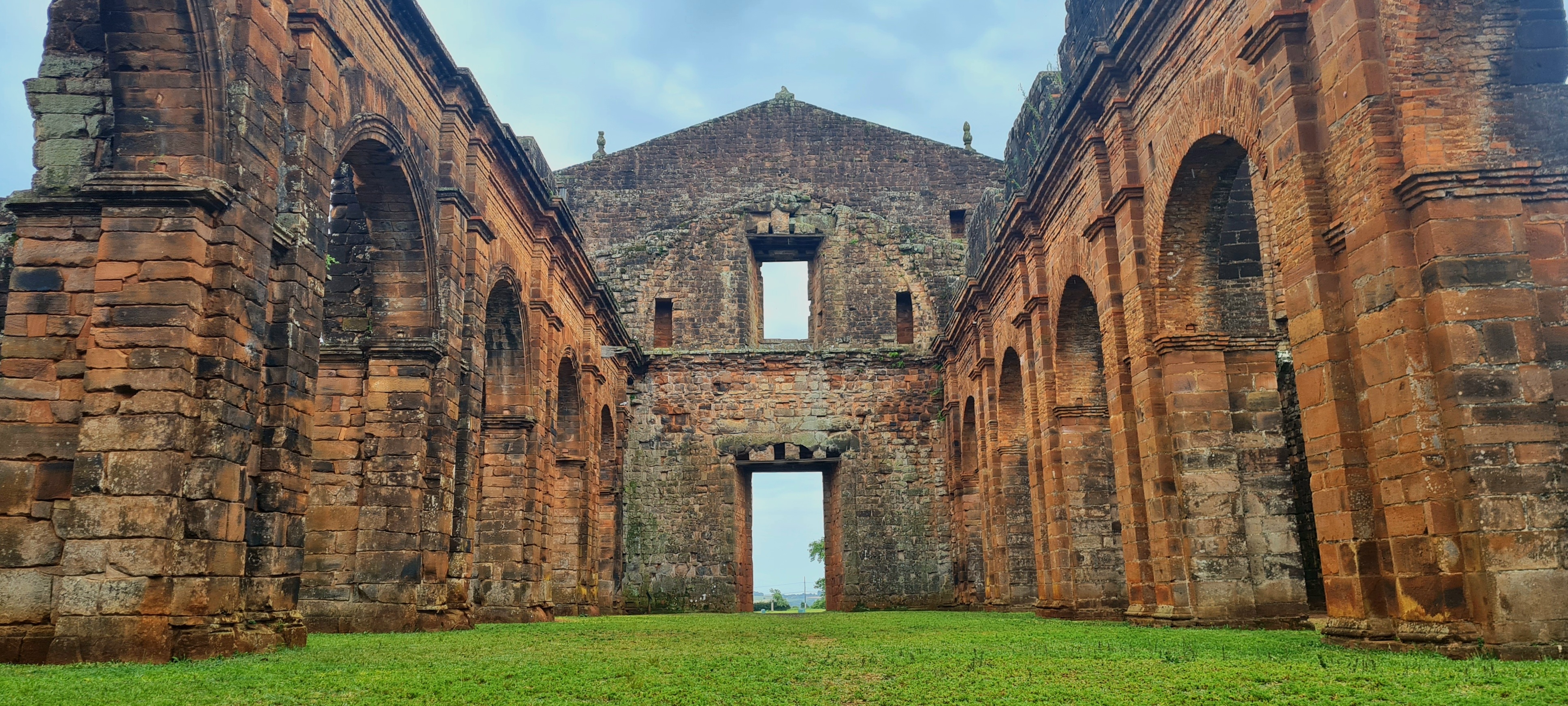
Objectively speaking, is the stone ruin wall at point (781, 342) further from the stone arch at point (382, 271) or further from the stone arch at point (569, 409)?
the stone arch at point (382, 271)

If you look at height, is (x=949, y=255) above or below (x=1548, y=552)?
above

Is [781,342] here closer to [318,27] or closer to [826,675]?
[318,27]

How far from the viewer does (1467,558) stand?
6047 millimetres

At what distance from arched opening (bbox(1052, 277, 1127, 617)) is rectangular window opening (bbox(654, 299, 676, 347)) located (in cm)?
1192

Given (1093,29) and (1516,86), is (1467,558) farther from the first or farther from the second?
(1093,29)

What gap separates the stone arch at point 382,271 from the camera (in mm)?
11484

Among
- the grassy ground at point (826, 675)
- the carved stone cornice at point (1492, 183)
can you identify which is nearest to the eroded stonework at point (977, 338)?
the carved stone cornice at point (1492, 183)

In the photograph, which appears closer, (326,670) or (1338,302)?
(326,670)

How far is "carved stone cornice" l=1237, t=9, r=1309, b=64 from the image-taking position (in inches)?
302

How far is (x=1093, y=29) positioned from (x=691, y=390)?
13.3 meters

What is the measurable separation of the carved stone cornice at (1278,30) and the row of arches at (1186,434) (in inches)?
67.5

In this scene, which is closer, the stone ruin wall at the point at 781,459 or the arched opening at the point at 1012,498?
the arched opening at the point at 1012,498

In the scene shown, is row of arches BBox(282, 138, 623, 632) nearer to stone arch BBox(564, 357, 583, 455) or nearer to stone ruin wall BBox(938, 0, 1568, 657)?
stone arch BBox(564, 357, 583, 455)

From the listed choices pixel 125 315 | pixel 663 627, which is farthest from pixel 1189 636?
pixel 125 315
